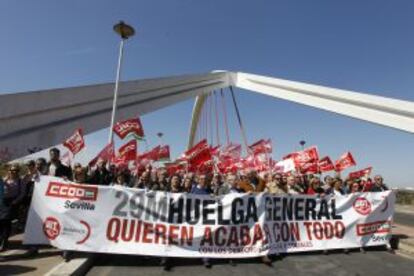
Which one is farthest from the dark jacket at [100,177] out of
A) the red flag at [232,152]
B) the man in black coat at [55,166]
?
the red flag at [232,152]

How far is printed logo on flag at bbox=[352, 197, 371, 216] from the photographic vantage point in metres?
7.43

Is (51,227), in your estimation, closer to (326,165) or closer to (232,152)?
(326,165)

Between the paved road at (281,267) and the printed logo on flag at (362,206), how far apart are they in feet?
3.81

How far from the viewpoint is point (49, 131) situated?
43.5ft

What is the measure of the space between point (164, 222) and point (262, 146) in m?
9.45

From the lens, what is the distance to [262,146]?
14.6 m

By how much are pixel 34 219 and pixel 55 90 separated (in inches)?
352

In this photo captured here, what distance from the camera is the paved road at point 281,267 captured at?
5.18m

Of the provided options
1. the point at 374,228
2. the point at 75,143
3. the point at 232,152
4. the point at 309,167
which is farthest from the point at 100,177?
the point at 232,152

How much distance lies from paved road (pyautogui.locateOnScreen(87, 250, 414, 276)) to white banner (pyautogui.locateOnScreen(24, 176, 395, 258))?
0.68ft

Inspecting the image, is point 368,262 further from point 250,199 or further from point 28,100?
point 28,100

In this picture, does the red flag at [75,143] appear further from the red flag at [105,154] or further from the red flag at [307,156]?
the red flag at [307,156]

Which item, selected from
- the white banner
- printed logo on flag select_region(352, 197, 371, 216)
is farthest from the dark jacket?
printed logo on flag select_region(352, 197, 371, 216)

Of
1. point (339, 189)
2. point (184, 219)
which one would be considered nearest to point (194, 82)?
point (339, 189)
